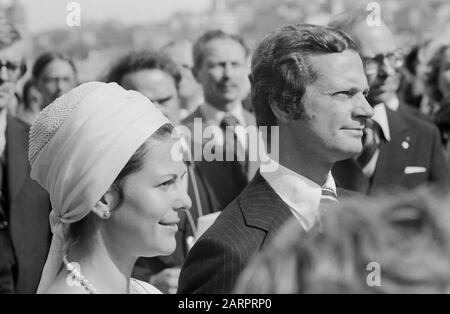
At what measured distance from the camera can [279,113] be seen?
3434 millimetres

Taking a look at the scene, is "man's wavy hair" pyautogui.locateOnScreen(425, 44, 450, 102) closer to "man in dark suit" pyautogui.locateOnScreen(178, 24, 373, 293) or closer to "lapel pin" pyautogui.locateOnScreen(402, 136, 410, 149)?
"lapel pin" pyautogui.locateOnScreen(402, 136, 410, 149)

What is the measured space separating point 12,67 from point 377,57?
6.35 ft

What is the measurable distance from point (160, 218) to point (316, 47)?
3.16ft

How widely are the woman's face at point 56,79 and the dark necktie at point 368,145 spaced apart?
245 cm

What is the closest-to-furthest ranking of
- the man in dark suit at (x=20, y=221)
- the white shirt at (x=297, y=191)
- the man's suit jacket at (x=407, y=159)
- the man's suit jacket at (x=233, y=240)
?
the man's suit jacket at (x=233, y=240) < the white shirt at (x=297, y=191) < the man in dark suit at (x=20, y=221) < the man's suit jacket at (x=407, y=159)

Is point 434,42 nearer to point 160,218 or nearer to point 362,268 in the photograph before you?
point 160,218

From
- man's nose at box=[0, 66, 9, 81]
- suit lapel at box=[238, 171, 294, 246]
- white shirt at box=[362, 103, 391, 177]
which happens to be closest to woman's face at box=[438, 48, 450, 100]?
white shirt at box=[362, 103, 391, 177]

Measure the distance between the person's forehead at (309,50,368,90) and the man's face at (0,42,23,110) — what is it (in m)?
2.23

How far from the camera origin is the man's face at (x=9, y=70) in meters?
5.12

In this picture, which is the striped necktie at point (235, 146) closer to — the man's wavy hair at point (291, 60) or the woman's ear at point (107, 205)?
the man's wavy hair at point (291, 60)

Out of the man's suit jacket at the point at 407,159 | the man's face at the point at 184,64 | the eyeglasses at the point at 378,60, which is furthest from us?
the man's face at the point at 184,64

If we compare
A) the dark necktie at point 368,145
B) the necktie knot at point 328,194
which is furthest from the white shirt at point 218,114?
the necktie knot at point 328,194

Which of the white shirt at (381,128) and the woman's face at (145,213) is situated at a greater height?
the woman's face at (145,213)
